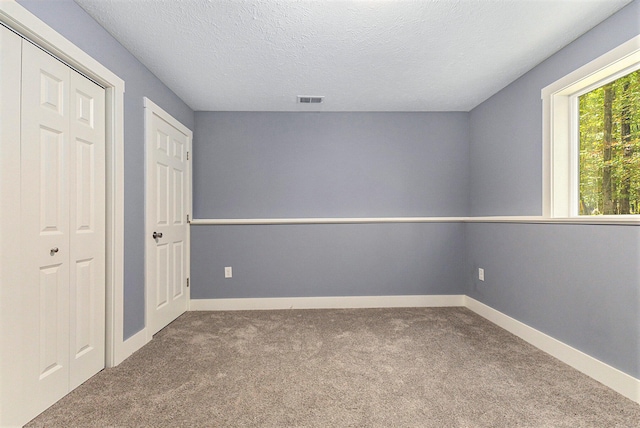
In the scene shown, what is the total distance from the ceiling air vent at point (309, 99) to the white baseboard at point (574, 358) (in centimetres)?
282

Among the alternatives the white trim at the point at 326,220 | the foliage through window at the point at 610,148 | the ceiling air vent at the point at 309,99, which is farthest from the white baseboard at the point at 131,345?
the foliage through window at the point at 610,148

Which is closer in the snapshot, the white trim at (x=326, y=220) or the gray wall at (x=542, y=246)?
the gray wall at (x=542, y=246)

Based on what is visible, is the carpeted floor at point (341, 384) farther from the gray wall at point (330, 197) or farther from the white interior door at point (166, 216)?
the gray wall at point (330, 197)

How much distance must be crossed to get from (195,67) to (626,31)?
2.97m

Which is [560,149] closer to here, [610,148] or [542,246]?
[610,148]

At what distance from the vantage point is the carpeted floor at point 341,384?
4.99ft

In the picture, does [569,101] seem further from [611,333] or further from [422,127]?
[611,333]

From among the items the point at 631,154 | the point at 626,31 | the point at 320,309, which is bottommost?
the point at 320,309

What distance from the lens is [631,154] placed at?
1.88m

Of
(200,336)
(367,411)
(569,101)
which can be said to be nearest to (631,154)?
(569,101)

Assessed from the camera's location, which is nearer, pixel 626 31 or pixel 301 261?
pixel 626 31

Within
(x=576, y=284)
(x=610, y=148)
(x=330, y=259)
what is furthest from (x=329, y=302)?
(x=610, y=148)

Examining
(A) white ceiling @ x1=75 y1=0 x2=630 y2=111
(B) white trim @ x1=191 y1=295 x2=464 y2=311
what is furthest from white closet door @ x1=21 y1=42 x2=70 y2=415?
(B) white trim @ x1=191 y1=295 x2=464 y2=311

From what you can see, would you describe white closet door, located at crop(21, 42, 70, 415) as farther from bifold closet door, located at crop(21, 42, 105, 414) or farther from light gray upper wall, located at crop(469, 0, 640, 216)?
light gray upper wall, located at crop(469, 0, 640, 216)
